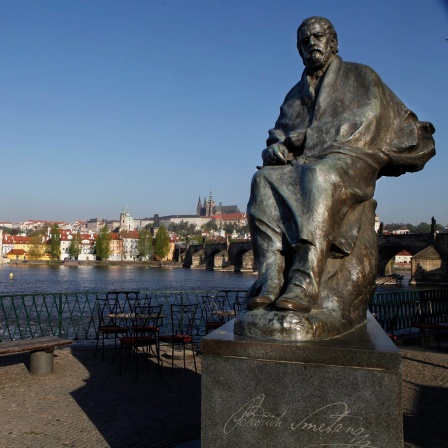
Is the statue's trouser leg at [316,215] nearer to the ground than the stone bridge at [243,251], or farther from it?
farther from it

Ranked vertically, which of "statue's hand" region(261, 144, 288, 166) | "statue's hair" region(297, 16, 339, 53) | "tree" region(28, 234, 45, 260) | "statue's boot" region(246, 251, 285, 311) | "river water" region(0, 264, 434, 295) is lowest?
"river water" region(0, 264, 434, 295)

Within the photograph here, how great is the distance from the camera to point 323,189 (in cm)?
338

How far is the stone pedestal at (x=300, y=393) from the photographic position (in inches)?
105

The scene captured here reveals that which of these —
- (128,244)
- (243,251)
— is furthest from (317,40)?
(128,244)

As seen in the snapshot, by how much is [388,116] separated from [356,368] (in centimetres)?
206

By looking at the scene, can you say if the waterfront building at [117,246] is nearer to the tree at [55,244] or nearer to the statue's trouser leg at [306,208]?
the tree at [55,244]

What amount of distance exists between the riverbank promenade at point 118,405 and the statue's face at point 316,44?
3.04 m

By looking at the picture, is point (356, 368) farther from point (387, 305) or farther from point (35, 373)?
point (387, 305)

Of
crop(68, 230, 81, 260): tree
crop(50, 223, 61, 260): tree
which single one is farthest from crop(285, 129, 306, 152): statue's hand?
crop(68, 230, 81, 260): tree

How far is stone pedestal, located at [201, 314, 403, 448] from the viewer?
267 centimetres

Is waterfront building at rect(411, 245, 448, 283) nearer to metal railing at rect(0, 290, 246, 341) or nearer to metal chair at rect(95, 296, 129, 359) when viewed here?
metal railing at rect(0, 290, 246, 341)
